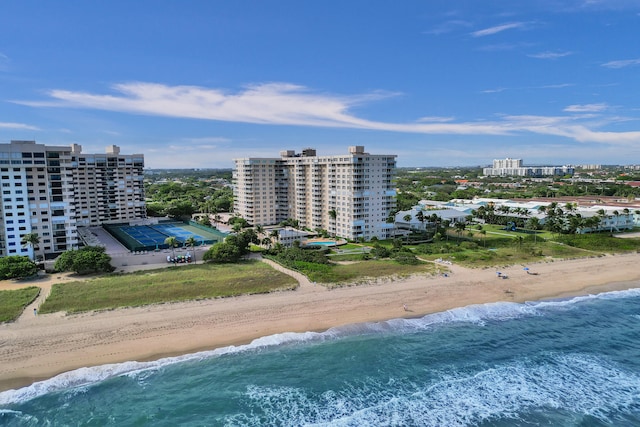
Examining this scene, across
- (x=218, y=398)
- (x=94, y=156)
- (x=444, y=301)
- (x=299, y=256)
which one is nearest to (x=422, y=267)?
(x=444, y=301)

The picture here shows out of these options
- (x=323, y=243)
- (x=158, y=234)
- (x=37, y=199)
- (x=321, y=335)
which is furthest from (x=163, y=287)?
(x=158, y=234)

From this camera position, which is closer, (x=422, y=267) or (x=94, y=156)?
(x=422, y=267)

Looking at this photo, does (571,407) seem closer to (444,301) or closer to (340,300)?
(444,301)

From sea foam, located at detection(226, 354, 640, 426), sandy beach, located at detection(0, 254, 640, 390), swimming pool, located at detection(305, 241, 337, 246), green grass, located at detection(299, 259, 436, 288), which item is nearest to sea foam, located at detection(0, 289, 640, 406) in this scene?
sandy beach, located at detection(0, 254, 640, 390)

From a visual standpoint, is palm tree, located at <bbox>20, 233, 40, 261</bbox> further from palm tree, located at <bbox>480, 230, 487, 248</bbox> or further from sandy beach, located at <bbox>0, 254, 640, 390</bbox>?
palm tree, located at <bbox>480, 230, 487, 248</bbox>

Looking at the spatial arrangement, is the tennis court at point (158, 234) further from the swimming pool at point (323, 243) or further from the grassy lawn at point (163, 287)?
the swimming pool at point (323, 243)

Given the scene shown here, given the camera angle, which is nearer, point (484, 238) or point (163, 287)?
point (163, 287)

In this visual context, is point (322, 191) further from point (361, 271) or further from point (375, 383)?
point (375, 383)
